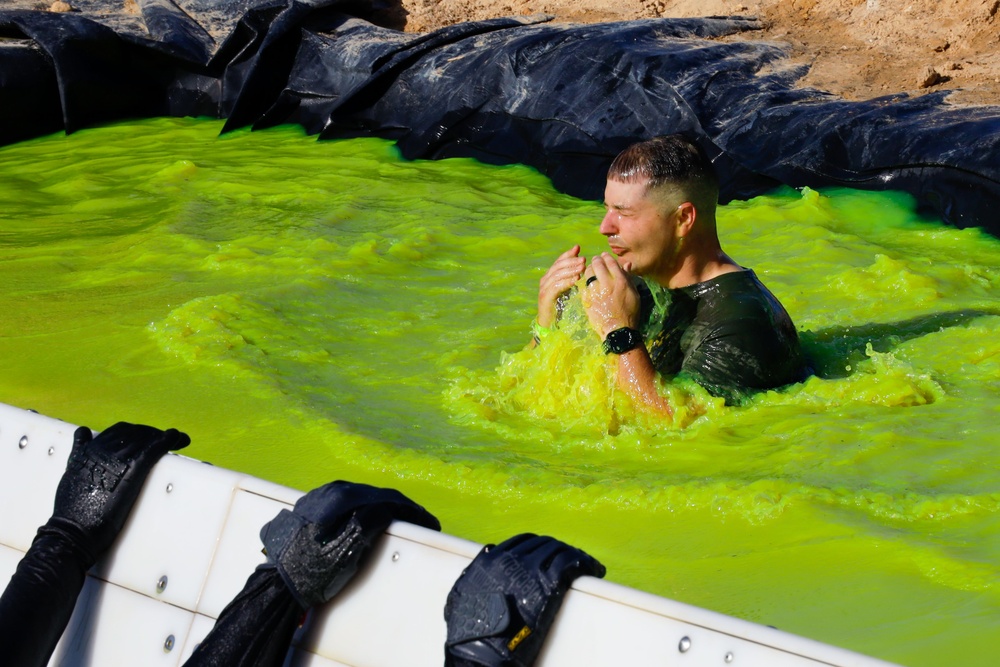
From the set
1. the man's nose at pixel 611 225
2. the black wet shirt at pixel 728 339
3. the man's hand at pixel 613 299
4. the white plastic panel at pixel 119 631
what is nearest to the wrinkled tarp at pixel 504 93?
the black wet shirt at pixel 728 339

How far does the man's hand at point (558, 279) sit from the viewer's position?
4238 millimetres

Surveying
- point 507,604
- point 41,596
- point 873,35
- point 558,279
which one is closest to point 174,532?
point 41,596

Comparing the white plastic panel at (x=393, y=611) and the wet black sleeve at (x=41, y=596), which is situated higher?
the white plastic panel at (x=393, y=611)

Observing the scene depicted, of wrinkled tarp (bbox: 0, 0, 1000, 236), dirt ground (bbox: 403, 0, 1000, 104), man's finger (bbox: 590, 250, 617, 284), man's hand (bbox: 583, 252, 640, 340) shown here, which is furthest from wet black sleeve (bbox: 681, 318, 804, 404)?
dirt ground (bbox: 403, 0, 1000, 104)

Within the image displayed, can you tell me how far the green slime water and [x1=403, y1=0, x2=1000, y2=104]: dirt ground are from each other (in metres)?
1.25

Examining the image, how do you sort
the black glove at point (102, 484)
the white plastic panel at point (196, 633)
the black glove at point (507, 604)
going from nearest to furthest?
1. the black glove at point (507, 604)
2. the white plastic panel at point (196, 633)
3. the black glove at point (102, 484)

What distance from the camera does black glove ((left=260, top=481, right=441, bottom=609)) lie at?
2295 millimetres

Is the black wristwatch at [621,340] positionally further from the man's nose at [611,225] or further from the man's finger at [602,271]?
the man's nose at [611,225]

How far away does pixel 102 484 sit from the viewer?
8.65ft

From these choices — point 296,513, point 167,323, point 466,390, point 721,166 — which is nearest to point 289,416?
point 466,390

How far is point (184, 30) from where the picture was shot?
1033 cm

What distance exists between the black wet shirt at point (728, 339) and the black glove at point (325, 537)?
2152 mm

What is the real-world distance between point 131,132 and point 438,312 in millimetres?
5348

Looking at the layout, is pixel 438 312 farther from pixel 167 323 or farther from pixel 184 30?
pixel 184 30
